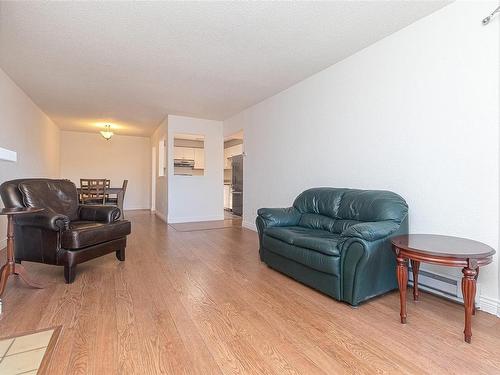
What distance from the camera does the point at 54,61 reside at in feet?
10.7

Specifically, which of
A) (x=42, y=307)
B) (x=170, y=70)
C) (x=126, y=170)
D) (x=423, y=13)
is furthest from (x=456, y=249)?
(x=126, y=170)

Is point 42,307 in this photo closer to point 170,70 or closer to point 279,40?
point 170,70

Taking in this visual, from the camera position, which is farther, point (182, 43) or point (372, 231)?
point (182, 43)

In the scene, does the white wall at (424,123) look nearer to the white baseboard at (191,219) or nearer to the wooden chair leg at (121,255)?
the wooden chair leg at (121,255)

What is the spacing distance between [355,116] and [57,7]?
10.2 feet

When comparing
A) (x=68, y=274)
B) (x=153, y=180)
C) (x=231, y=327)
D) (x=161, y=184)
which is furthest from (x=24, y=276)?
(x=153, y=180)

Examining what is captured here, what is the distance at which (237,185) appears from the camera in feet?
25.3

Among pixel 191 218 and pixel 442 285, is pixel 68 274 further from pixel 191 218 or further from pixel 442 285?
pixel 191 218

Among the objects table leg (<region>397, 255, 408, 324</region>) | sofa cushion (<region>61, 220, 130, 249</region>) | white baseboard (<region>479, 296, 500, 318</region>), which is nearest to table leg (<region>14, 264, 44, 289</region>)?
sofa cushion (<region>61, 220, 130, 249</region>)

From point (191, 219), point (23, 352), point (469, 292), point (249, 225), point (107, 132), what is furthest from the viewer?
point (107, 132)

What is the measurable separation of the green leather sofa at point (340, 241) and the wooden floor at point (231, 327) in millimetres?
152

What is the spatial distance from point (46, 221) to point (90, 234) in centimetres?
39

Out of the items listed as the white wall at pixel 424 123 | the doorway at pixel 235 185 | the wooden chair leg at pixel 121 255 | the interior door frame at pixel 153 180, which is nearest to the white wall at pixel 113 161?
the interior door frame at pixel 153 180

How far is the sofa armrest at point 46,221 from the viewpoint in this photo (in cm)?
246
